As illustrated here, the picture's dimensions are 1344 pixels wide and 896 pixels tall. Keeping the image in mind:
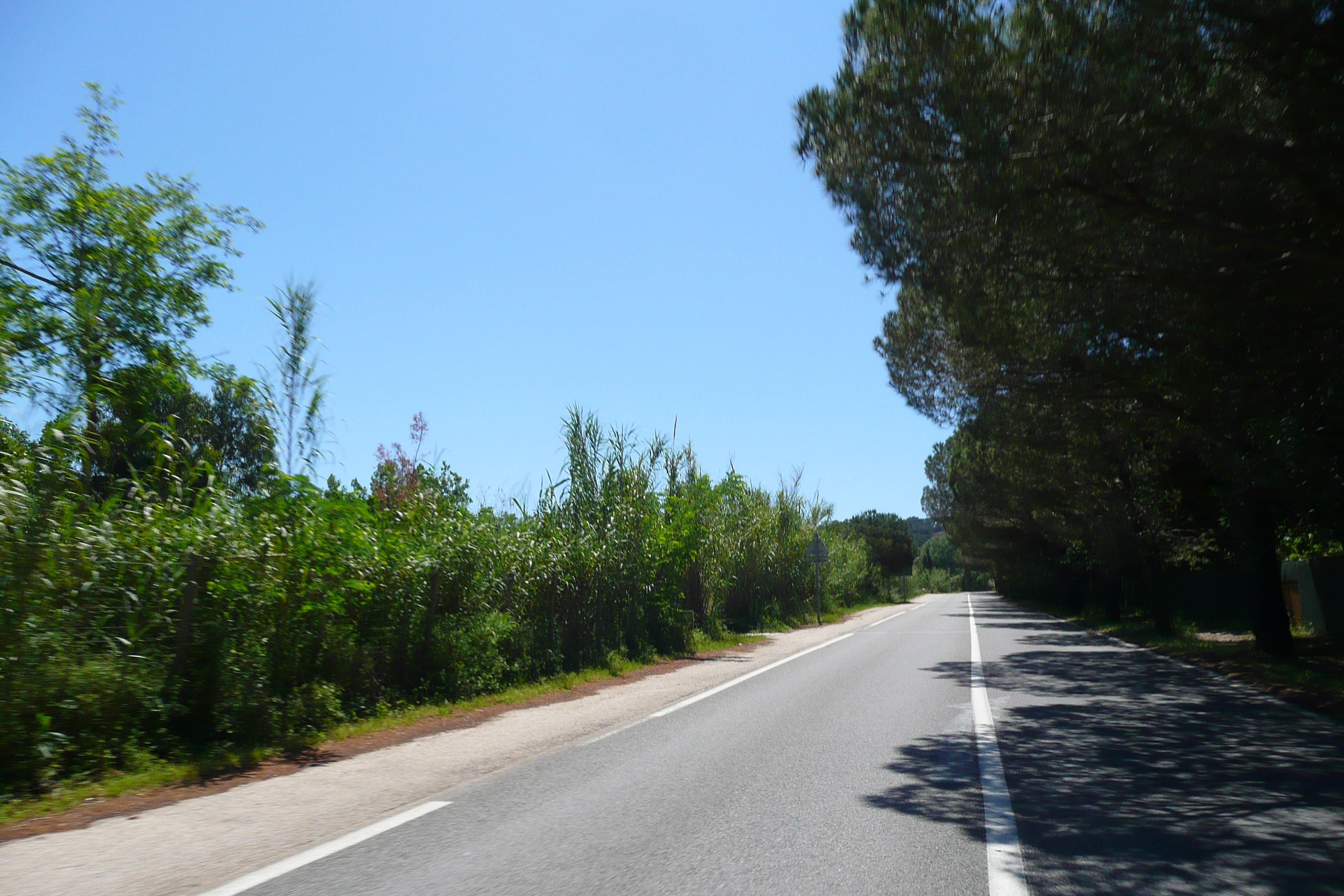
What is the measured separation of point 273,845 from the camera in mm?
5438

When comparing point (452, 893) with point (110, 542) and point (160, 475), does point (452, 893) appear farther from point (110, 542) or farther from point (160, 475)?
point (160, 475)

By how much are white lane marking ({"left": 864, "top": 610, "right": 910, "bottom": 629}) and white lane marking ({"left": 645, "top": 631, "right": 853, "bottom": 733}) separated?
412 inches

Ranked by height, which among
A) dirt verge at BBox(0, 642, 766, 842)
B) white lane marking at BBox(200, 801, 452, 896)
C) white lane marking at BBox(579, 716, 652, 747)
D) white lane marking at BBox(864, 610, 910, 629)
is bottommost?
white lane marking at BBox(200, 801, 452, 896)

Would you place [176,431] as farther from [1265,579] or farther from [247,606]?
[1265,579]

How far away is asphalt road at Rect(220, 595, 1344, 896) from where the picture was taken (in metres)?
4.67

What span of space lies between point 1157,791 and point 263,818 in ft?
21.4

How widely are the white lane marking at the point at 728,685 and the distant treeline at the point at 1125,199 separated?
6.33 m

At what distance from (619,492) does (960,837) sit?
1371 centimetres

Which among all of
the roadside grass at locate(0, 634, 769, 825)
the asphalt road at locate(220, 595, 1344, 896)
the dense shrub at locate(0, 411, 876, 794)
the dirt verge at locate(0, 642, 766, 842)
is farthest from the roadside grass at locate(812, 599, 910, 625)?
the asphalt road at locate(220, 595, 1344, 896)

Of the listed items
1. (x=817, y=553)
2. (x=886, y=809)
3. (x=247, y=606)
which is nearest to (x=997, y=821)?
(x=886, y=809)

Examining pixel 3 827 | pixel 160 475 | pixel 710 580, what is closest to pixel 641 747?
pixel 3 827

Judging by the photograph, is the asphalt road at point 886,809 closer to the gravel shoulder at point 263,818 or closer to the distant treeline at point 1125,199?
the gravel shoulder at point 263,818

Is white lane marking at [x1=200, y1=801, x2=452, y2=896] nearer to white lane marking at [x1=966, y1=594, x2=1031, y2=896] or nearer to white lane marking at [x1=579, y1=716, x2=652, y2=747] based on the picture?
white lane marking at [x1=579, y1=716, x2=652, y2=747]

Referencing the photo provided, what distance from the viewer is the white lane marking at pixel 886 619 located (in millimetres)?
33025
